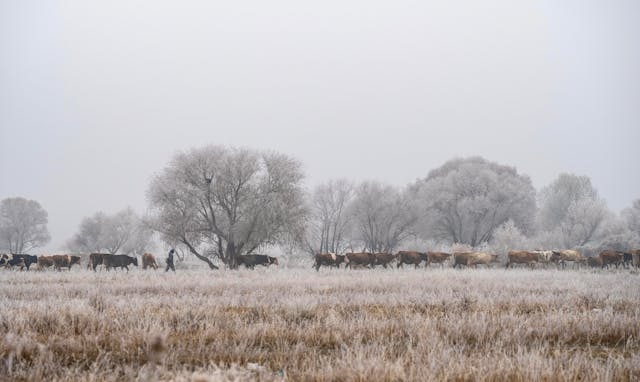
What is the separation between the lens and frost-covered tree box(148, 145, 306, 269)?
107 ft

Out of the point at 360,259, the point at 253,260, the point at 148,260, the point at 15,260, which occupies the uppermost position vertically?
the point at 360,259

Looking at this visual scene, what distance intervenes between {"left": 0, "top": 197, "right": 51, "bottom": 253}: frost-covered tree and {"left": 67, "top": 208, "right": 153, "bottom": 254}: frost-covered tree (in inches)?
353

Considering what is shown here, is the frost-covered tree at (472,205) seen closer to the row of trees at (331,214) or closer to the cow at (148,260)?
the row of trees at (331,214)

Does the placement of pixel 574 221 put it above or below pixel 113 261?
above

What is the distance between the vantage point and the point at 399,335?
5.75 m

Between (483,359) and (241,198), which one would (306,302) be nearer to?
(483,359)

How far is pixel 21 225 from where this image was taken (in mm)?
76500

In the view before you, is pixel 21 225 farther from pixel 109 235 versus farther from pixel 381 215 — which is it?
pixel 381 215

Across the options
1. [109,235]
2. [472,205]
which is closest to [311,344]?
[472,205]

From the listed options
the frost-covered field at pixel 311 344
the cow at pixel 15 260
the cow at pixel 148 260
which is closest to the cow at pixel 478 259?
the cow at pixel 148 260

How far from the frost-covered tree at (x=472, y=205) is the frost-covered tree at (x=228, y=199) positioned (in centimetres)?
2895

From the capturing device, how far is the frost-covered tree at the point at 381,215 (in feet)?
188

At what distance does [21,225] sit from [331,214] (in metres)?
51.9

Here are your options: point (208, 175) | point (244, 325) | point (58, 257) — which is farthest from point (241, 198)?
point (244, 325)
